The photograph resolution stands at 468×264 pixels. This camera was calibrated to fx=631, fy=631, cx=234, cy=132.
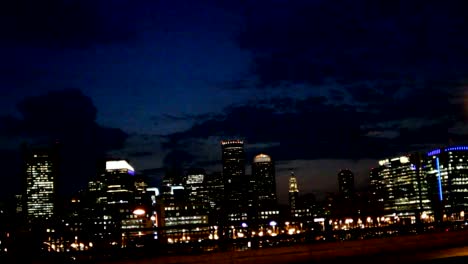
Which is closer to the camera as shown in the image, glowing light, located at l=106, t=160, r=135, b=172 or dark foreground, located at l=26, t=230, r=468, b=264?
dark foreground, located at l=26, t=230, r=468, b=264

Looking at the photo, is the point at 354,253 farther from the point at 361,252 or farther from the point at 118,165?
the point at 118,165

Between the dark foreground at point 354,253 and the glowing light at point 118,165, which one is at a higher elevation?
the glowing light at point 118,165

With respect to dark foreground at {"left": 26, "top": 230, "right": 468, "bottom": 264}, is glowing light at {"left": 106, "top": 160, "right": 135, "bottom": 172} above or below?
above

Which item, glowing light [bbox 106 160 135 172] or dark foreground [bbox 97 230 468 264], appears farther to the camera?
glowing light [bbox 106 160 135 172]

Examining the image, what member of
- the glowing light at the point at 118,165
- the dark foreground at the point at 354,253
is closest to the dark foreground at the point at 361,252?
the dark foreground at the point at 354,253

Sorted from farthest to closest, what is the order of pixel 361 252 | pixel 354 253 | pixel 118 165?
pixel 118 165 → pixel 361 252 → pixel 354 253

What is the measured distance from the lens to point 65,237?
18172mm

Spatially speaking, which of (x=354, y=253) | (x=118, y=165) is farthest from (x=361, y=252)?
(x=118, y=165)

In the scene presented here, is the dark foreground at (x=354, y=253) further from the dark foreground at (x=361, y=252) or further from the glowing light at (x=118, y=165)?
the glowing light at (x=118, y=165)

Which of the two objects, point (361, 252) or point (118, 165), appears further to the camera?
point (118, 165)

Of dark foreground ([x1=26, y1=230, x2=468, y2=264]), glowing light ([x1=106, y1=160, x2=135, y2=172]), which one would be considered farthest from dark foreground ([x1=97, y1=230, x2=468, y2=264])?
glowing light ([x1=106, y1=160, x2=135, y2=172])

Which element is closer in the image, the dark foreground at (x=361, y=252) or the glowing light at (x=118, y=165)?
the dark foreground at (x=361, y=252)

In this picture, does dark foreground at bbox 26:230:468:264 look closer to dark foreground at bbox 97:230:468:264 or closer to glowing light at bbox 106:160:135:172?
dark foreground at bbox 97:230:468:264

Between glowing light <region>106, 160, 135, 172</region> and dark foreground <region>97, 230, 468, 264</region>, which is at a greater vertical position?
glowing light <region>106, 160, 135, 172</region>
